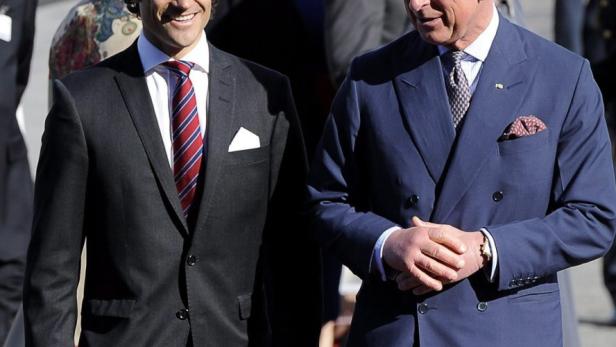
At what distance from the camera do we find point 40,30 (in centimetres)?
1650

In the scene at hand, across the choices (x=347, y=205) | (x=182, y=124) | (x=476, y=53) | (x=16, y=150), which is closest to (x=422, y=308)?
(x=347, y=205)

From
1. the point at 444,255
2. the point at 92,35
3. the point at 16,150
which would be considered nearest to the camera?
the point at 444,255

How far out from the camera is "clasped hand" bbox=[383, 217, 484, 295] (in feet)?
13.5

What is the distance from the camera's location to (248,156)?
14.5 ft

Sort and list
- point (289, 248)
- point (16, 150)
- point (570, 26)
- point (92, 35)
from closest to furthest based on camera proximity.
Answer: point (289, 248), point (92, 35), point (16, 150), point (570, 26)

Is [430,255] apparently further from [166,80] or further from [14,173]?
[14,173]

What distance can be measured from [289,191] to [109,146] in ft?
1.68

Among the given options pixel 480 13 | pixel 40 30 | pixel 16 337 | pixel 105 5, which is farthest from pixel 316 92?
pixel 40 30

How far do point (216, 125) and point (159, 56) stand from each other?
0.23 meters

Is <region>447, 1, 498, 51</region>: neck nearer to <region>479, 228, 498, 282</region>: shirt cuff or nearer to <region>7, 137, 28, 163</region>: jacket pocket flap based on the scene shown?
<region>479, 228, 498, 282</region>: shirt cuff

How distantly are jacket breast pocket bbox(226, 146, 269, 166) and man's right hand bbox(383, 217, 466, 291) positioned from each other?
0.48 metres

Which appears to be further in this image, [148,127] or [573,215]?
[148,127]

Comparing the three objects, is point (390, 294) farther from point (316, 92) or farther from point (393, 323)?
point (316, 92)

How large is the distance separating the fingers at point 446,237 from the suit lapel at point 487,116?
9cm
